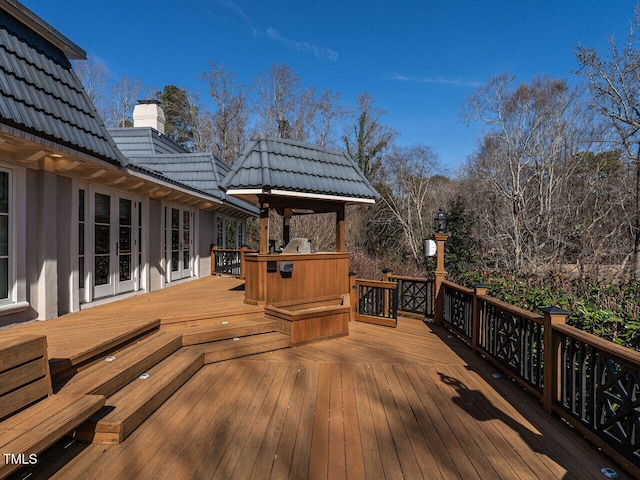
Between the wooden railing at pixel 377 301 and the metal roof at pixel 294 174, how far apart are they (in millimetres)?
1661

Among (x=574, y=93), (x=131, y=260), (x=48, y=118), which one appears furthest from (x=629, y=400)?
(x=574, y=93)

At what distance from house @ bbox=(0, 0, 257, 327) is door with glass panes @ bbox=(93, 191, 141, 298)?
0.06 feet

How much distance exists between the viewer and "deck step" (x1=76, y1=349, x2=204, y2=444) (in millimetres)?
2406

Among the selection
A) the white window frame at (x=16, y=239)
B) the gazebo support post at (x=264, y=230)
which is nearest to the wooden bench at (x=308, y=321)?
the gazebo support post at (x=264, y=230)

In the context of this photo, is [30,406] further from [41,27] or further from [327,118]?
[327,118]

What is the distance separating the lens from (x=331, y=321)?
17.6 feet

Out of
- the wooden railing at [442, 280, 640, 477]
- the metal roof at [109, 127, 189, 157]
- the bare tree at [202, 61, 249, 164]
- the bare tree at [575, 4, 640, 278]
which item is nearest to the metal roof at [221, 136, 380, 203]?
the wooden railing at [442, 280, 640, 477]

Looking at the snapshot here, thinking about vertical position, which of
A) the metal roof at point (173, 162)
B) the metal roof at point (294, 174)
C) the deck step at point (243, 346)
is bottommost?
the deck step at point (243, 346)

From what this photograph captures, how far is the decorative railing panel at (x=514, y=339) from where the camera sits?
11.1ft

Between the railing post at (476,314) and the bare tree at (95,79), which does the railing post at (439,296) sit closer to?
the railing post at (476,314)

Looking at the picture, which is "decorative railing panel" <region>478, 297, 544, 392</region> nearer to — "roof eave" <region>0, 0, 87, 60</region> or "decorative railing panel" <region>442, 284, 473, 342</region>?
"decorative railing panel" <region>442, 284, 473, 342</region>

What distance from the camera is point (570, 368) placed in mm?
2869

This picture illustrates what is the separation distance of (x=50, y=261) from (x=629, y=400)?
5812 mm

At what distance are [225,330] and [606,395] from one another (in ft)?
12.6
